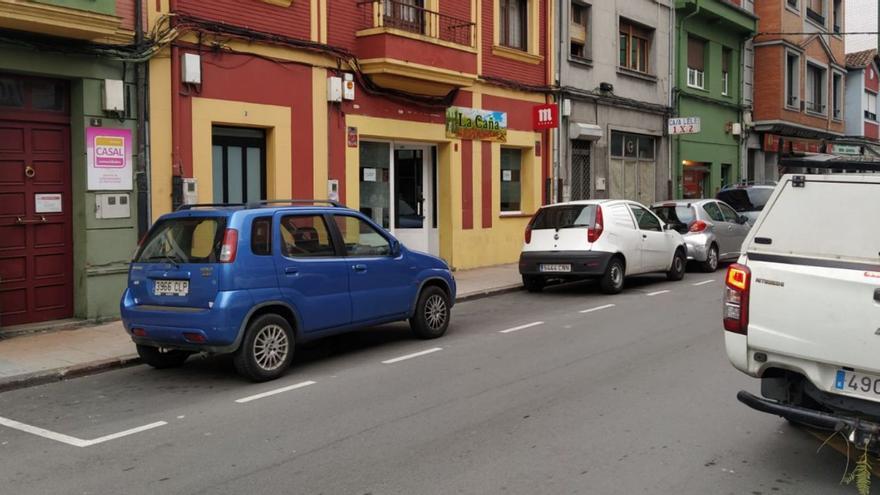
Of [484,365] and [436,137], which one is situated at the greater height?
[436,137]

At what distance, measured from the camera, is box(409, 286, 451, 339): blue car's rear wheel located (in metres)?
9.09

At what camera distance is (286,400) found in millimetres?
6629

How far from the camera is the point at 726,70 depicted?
27.9 metres

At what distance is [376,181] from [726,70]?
58.6 ft

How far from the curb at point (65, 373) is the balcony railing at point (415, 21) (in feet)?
→ 25.9

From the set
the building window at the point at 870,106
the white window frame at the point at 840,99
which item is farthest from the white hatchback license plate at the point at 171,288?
the building window at the point at 870,106

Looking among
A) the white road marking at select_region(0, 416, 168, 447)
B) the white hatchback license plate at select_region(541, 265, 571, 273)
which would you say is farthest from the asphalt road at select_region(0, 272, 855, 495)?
the white hatchback license plate at select_region(541, 265, 571, 273)

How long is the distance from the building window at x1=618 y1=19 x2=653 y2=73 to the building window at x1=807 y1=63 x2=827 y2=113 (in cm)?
1175

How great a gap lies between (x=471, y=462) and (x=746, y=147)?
88.7ft

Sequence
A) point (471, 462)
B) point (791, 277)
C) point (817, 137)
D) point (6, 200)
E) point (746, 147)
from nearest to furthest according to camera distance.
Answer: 1. point (791, 277)
2. point (471, 462)
3. point (6, 200)
4. point (746, 147)
5. point (817, 137)

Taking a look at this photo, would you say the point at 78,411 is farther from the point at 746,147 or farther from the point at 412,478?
the point at 746,147

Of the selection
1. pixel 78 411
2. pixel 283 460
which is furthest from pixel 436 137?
pixel 283 460

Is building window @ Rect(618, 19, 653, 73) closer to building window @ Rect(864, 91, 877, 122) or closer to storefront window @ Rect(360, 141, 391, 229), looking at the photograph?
storefront window @ Rect(360, 141, 391, 229)

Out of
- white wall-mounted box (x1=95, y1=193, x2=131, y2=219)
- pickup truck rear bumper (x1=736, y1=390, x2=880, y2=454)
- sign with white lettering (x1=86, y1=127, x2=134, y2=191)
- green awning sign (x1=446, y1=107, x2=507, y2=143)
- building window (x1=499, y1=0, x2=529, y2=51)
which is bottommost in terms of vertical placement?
pickup truck rear bumper (x1=736, y1=390, x2=880, y2=454)
